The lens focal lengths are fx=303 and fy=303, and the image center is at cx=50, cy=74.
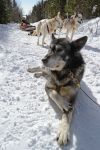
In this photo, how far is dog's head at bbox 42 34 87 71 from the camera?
490 centimetres

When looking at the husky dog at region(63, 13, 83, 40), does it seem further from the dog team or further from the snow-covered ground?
the dog team

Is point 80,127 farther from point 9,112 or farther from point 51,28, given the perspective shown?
point 51,28

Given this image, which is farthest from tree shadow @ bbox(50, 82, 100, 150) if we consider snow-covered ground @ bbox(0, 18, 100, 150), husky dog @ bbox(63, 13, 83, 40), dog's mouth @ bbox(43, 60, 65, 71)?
husky dog @ bbox(63, 13, 83, 40)

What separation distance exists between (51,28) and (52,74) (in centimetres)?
698

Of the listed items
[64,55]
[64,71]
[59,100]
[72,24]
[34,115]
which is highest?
[64,55]

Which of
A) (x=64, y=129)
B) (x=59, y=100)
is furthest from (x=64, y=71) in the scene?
(x=64, y=129)

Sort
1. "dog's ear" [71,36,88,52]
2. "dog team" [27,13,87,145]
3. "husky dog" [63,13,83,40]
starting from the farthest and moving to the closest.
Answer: "husky dog" [63,13,83,40], "dog's ear" [71,36,88,52], "dog team" [27,13,87,145]

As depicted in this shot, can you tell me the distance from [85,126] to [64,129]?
0.56 m

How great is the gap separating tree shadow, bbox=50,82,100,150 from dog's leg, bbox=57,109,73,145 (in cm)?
8

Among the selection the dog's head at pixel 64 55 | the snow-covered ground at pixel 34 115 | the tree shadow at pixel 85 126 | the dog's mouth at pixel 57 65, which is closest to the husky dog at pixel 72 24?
the snow-covered ground at pixel 34 115

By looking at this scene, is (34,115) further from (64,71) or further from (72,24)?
(72,24)

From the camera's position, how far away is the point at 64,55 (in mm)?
4984

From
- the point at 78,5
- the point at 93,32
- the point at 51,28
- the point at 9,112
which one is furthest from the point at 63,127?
the point at 78,5

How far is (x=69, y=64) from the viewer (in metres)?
4.97
